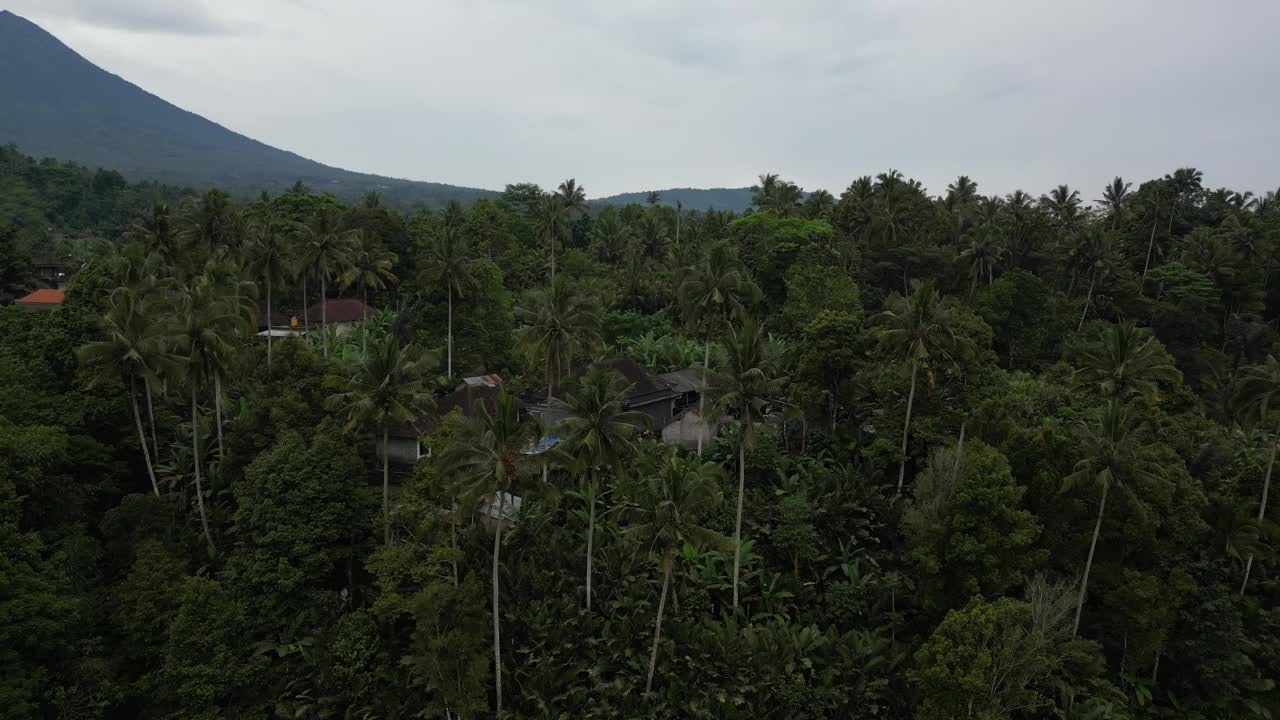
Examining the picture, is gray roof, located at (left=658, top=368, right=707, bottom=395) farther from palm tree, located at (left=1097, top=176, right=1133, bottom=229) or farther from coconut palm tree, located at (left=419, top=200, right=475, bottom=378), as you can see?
palm tree, located at (left=1097, top=176, right=1133, bottom=229)

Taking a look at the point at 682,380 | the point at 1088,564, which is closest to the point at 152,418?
the point at 682,380

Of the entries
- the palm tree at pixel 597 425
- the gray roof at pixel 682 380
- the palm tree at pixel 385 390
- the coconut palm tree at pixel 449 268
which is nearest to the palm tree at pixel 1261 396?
the palm tree at pixel 597 425

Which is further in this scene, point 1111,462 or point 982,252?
point 982,252

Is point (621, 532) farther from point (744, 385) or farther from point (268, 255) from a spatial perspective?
point (268, 255)

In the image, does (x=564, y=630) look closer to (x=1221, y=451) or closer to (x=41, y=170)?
(x=1221, y=451)

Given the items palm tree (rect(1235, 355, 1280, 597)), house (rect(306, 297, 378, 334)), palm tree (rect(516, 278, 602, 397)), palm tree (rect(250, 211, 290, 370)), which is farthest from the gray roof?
palm tree (rect(1235, 355, 1280, 597))

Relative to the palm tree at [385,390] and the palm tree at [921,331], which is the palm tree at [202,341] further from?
the palm tree at [921,331]
